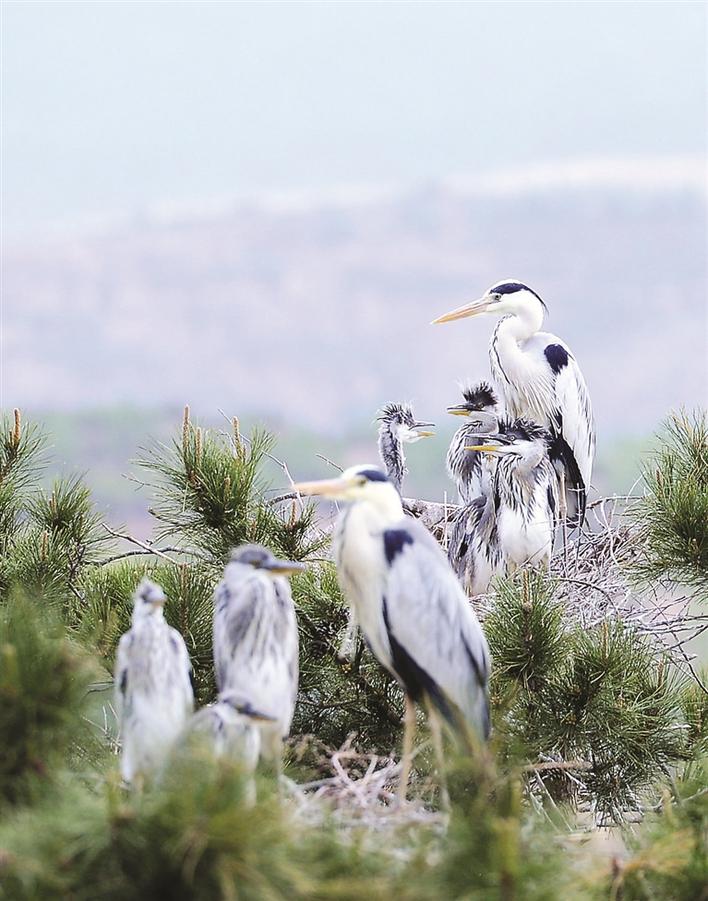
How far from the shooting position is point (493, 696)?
220 centimetres

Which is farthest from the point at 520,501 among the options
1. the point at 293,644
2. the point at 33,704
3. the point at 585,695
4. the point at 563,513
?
the point at 33,704

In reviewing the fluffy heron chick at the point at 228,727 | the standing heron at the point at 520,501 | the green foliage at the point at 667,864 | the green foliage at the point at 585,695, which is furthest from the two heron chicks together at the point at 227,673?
the standing heron at the point at 520,501

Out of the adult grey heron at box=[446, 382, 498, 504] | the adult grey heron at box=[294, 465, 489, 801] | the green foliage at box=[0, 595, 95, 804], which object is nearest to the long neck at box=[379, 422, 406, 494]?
the adult grey heron at box=[446, 382, 498, 504]

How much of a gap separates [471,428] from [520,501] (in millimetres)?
384

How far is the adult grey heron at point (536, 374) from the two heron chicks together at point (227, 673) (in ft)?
4.80

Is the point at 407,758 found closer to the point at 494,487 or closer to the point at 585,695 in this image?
the point at 585,695

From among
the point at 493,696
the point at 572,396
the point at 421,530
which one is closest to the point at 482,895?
the point at 421,530

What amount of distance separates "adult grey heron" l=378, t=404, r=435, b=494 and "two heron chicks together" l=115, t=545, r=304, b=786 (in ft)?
4.43

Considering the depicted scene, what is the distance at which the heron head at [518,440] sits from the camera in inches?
111

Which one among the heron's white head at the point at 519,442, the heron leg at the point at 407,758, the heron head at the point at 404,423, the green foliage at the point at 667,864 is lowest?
the green foliage at the point at 667,864

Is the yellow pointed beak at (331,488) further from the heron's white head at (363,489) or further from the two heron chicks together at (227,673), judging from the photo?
the two heron chicks together at (227,673)

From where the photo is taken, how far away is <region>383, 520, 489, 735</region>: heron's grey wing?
5.72ft

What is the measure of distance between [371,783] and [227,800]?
80cm

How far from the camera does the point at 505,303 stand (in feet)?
9.98
